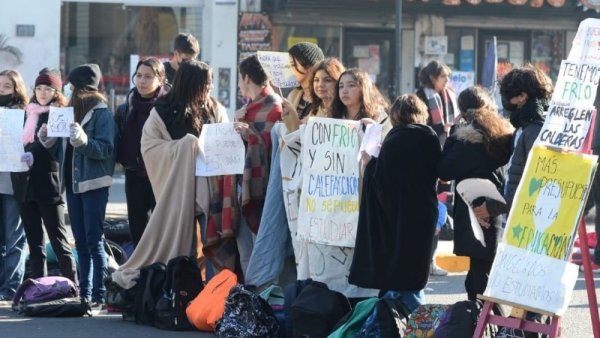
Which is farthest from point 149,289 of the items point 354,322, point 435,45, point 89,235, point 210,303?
point 435,45

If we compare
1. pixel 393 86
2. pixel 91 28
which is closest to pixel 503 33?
pixel 393 86

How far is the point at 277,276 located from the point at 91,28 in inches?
496

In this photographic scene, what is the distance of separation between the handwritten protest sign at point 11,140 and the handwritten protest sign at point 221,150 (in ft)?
5.06

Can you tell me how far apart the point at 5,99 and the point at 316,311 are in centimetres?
365

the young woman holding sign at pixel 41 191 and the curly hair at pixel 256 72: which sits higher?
the curly hair at pixel 256 72

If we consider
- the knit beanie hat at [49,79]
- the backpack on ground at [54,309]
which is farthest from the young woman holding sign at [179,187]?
the knit beanie hat at [49,79]

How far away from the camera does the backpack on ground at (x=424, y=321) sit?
7.32 meters

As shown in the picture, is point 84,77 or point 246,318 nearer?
point 246,318

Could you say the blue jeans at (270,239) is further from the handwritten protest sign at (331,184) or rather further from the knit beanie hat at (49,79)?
the knit beanie hat at (49,79)

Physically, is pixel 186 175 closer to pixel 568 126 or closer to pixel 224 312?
pixel 224 312

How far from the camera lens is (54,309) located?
9445mm

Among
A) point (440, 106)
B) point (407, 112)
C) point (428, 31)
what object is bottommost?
point (407, 112)

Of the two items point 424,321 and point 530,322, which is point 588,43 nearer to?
point 530,322

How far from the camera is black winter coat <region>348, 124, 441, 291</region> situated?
7719mm
